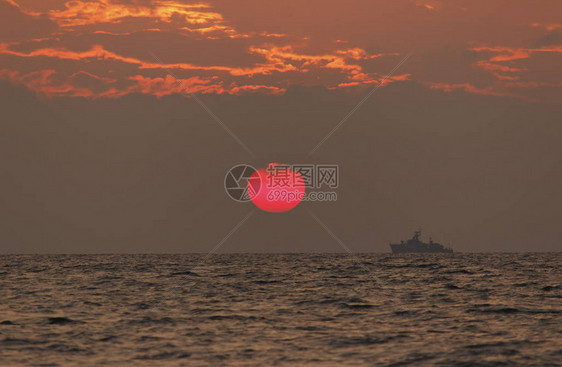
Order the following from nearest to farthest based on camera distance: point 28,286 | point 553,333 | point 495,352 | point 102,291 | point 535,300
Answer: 1. point 495,352
2. point 553,333
3. point 535,300
4. point 102,291
5. point 28,286

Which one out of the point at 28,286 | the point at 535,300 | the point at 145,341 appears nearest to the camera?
the point at 145,341

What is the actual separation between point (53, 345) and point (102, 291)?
898 inches

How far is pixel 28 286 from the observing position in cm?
5241

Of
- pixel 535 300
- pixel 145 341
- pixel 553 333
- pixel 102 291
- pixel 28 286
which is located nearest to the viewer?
pixel 145 341

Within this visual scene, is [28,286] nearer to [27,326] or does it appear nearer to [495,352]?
[27,326]

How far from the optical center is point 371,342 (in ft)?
85.3

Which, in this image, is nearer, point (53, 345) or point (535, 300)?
point (53, 345)

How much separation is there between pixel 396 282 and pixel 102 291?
2456 cm

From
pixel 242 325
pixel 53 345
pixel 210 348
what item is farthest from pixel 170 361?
pixel 242 325

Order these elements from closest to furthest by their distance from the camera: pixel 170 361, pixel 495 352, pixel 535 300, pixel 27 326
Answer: pixel 170 361 < pixel 495 352 < pixel 27 326 < pixel 535 300

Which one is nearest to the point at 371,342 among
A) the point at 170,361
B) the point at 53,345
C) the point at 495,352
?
the point at 495,352

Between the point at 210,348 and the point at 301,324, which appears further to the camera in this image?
the point at 301,324

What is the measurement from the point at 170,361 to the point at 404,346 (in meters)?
8.99

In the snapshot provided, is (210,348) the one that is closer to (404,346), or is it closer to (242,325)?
(242,325)
